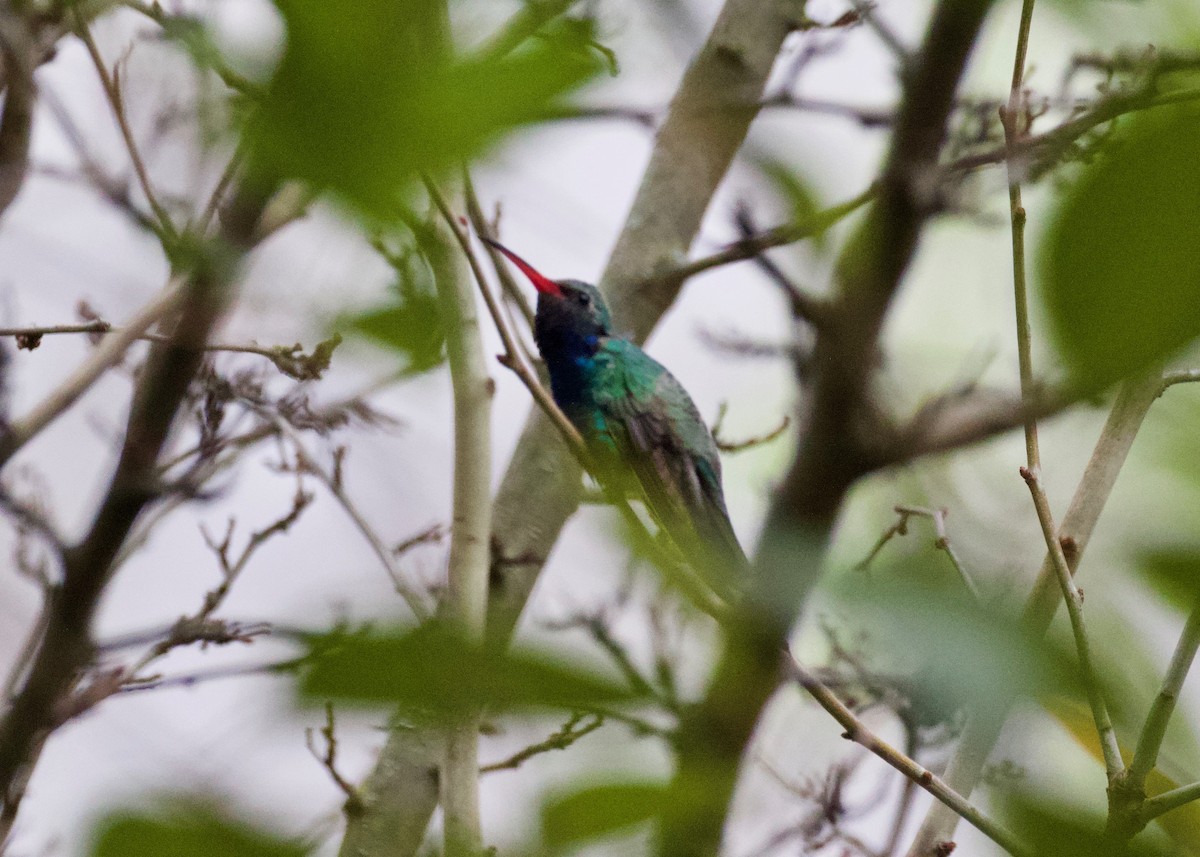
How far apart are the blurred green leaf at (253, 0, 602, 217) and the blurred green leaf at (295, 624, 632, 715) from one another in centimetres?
16

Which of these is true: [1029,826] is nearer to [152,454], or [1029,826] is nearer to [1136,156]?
[1136,156]

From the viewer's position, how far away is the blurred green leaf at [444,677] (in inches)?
16.7

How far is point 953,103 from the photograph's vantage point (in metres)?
0.38

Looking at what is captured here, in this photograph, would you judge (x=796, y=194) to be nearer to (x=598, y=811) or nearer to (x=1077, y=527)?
(x=598, y=811)

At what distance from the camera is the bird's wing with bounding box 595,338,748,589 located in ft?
12.2

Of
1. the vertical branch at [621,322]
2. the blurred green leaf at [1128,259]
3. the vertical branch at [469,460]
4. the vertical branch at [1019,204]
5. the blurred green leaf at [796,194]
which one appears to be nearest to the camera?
the blurred green leaf at [1128,259]

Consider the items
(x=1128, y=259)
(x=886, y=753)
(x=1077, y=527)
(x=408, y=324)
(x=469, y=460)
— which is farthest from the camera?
(x=469, y=460)

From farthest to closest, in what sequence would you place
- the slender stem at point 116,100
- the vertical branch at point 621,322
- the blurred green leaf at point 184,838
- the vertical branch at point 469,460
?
the vertical branch at point 621,322, the vertical branch at point 469,460, the slender stem at point 116,100, the blurred green leaf at point 184,838

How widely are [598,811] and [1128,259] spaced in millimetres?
290

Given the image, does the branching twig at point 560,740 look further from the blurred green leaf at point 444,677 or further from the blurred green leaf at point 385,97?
the blurred green leaf at point 385,97

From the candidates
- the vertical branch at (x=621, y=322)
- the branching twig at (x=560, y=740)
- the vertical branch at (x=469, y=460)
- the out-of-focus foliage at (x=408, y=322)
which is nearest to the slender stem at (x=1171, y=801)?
the branching twig at (x=560, y=740)

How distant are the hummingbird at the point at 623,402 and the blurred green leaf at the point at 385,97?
324 centimetres

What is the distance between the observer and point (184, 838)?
46 centimetres

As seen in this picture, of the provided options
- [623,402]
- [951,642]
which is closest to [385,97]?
[951,642]
